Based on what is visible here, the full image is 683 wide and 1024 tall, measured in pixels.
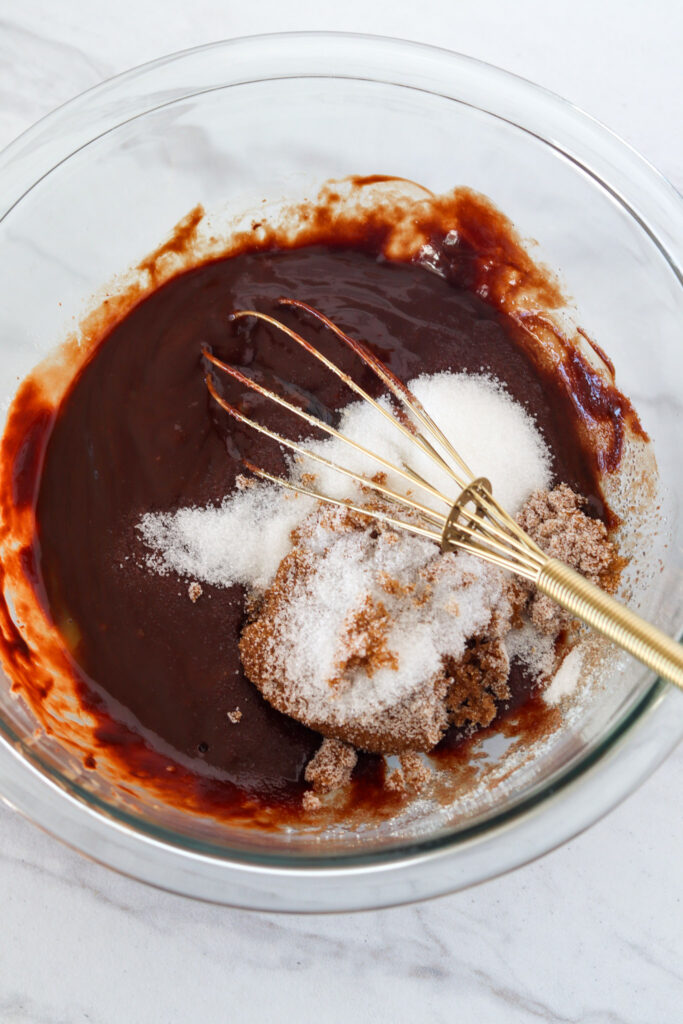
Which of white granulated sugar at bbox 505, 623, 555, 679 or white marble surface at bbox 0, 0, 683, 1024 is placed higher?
white granulated sugar at bbox 505, 623, 555, 679

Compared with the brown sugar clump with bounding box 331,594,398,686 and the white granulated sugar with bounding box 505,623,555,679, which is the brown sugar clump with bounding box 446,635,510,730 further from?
the brown sugar clump with bounding box 331,594,398,686

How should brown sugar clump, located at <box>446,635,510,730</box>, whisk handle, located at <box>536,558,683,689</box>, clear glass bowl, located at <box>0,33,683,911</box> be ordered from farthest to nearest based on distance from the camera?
1. brown sugar clump, located at <box>446,635,510,730</box>
2. clear glass bowl, located at <box>0,33,683,911</box>
3. whisk handle, located at <box>536,558,683,689</box>

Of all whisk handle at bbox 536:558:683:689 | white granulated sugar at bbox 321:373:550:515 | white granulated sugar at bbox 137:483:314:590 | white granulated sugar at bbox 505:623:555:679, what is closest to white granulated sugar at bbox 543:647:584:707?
white granulated sugar at bbox 505:623:555:679

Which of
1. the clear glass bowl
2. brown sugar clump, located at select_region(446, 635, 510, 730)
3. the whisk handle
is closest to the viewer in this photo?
the whisk handle

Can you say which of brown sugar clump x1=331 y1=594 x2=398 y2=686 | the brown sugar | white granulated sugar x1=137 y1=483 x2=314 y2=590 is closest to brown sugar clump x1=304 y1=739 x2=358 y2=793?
the brown sugar

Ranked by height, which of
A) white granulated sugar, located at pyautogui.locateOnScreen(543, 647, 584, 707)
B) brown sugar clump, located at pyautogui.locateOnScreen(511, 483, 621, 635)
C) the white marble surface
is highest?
brown sugar clump, located at pyautogui.locateOnScreen(511, 483, 621, 635)

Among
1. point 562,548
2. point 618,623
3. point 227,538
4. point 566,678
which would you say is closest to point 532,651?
point 566,678

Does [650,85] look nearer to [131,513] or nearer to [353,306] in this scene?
[353,306]

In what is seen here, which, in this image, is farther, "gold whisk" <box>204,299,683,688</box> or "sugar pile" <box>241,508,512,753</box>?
"sugar pile" <box>241,508,512,753</box>

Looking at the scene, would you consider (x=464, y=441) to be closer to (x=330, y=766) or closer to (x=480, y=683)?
(x=480, y=683)
